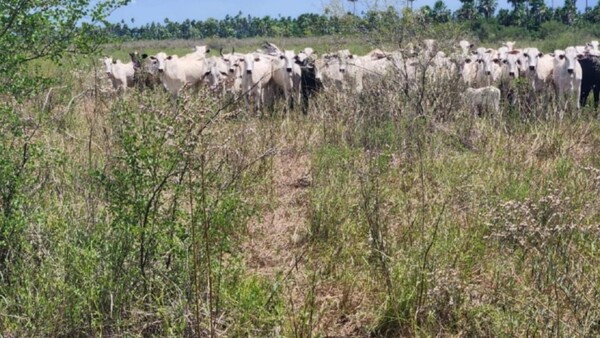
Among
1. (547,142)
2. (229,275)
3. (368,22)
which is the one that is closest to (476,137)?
(547,142)

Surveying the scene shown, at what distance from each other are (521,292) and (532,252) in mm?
497

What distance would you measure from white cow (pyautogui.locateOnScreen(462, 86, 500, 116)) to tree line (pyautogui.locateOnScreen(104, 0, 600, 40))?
1030 millimetres

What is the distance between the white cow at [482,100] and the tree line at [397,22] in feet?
3.38

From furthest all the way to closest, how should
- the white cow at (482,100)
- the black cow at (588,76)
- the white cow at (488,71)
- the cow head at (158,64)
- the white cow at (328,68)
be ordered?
the cow head at (158,64) < the black cow at (588,76) < the white cow at (488,71) < the white cow at (328,68) < the white cow at (482,100)

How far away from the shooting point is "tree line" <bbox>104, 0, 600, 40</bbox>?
9.09m

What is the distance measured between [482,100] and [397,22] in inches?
62.1

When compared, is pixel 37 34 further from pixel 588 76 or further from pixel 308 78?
pixel 588 76

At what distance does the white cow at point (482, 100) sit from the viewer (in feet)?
28.5

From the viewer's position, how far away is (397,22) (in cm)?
860

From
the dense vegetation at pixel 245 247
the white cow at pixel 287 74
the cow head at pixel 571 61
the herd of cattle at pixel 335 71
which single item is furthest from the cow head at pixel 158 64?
the dense vegetation at pixel 245 247

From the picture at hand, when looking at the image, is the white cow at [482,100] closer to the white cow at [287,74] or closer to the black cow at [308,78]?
the black cow at [308,78]

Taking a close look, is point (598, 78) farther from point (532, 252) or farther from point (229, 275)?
point (229, 275)

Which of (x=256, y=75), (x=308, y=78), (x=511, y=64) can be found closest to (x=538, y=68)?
(x=511, y=64)

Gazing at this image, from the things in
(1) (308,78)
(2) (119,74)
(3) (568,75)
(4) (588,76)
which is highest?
(2) (119,74)
